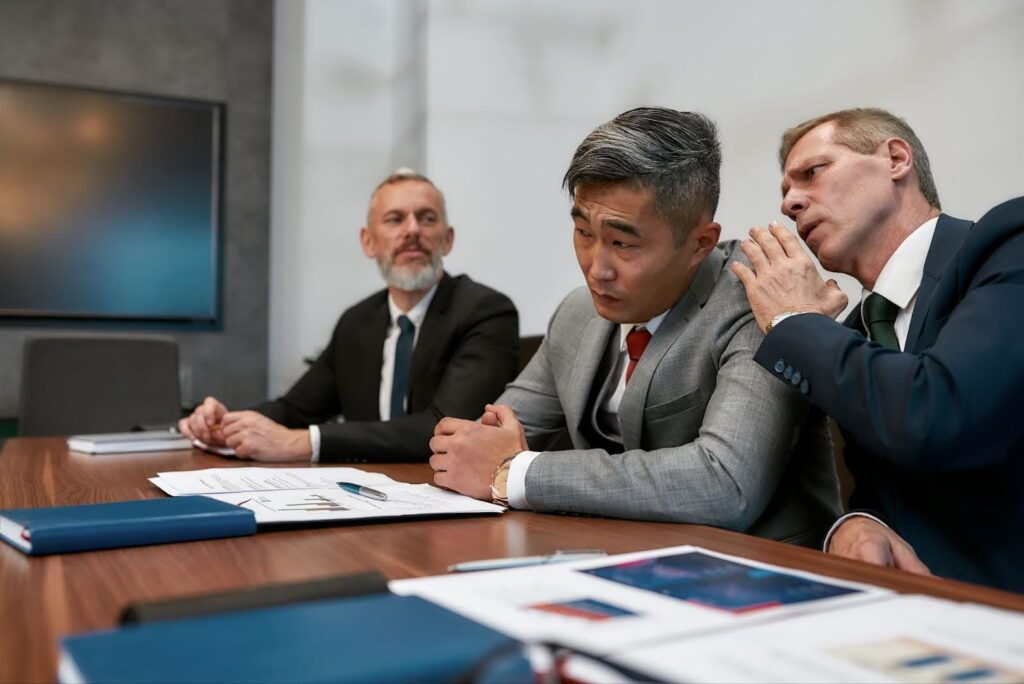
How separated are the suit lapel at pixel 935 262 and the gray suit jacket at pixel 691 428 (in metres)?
0.19

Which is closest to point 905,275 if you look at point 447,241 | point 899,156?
point 899,156

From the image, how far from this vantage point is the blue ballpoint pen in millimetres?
1218

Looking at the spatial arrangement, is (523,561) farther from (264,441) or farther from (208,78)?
(208,78)

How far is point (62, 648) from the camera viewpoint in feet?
1.59

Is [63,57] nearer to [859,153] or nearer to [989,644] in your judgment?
[859,153]

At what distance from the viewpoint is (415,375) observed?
2480 mm

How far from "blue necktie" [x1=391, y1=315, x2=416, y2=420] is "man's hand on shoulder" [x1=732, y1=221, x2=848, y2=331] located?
4.35 feet

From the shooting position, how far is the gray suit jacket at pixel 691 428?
44.8 inches

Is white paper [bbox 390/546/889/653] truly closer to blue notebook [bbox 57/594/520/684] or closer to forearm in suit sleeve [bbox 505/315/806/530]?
blue notebook [bbox 57/594/520/684]

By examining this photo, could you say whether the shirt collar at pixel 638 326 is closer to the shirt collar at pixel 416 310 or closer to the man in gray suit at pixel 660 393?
the man in gray suit at pixel 660 393

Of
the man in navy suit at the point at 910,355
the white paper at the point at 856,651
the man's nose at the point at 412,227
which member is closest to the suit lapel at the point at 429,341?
the man's nose at the point at 412,227

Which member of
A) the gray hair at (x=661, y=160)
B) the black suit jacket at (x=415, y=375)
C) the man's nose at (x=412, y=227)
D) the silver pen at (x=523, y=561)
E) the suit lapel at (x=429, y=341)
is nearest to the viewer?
the silver pen at (x=523, y=561)

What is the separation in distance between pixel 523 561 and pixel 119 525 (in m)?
0.42

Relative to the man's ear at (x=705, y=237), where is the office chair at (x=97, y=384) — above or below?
below
